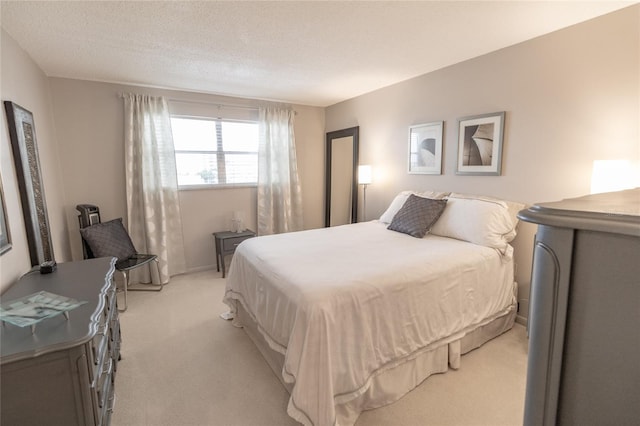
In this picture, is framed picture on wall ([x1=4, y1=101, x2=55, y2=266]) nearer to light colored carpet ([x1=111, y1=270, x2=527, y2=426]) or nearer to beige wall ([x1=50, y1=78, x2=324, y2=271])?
light colored carpet ([x1=111, y1=270, x2=527, y2=426])

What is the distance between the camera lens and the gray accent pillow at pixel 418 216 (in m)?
2.77

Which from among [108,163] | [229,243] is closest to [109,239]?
[108,163]

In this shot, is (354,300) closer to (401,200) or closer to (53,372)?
(53,372)

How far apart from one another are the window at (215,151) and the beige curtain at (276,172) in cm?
16

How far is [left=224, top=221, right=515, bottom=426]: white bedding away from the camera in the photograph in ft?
4.98

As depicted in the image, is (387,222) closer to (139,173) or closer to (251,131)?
(251,131)

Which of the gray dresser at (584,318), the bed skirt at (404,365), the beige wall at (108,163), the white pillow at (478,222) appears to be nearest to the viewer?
the gray dresser at (584,318)

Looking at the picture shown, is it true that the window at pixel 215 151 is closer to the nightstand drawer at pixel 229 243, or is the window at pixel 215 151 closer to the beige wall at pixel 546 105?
the nightstand drawer at pixel 229 243

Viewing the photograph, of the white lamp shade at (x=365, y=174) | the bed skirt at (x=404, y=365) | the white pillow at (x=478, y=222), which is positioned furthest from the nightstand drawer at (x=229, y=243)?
the white pillow at (x=478, y=222)

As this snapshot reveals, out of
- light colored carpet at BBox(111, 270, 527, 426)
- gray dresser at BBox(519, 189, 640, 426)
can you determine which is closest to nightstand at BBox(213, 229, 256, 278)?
light colored carpet at BBox(111, 270, 527, 426)

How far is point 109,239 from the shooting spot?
124 inches

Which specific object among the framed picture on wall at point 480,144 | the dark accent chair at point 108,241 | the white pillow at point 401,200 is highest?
the framed picture on wall at point 480,144

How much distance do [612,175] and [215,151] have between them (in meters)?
Answer: 4.06

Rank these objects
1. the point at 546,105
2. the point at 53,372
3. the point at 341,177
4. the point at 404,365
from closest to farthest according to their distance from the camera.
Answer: the point at 53,372 < the point at 404,365 < the point at 546,105 < the point at 341,177
